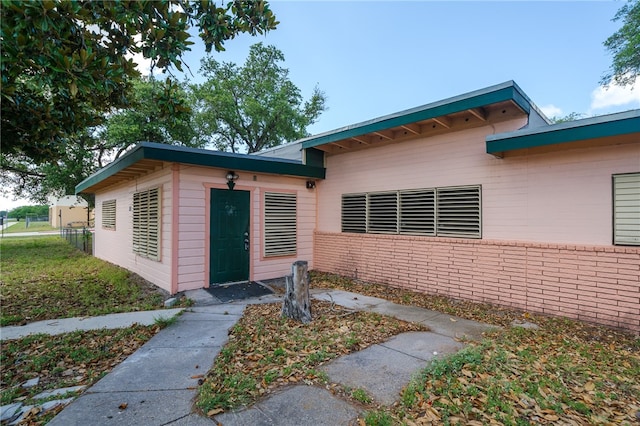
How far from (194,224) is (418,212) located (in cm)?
482

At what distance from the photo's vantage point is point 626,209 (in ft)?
14.6

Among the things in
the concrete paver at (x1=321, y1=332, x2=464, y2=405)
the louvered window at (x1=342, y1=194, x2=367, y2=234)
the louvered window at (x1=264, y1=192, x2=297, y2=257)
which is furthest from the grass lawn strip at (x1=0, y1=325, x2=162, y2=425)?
the louvered window at (x1=342, y1=194, x2=367, y2=234)

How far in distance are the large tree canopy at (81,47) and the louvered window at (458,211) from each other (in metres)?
4.48

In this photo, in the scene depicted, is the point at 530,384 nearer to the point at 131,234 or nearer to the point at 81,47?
the point at 81,47

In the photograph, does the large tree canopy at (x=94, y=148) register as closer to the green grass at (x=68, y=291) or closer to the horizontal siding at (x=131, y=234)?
the horizontal siding at (x=131, y=234)

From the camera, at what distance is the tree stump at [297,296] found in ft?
15.5

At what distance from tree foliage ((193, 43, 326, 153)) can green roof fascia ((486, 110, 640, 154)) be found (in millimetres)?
18642

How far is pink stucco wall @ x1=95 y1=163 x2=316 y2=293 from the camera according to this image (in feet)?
20.7

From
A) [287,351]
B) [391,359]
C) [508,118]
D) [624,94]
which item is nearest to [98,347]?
[287,351]

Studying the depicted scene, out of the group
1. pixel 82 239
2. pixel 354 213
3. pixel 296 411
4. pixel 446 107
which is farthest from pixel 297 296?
pixel 82 239

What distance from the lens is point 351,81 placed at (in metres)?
16.1

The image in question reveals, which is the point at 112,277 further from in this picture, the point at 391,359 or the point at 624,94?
the point at 624,94

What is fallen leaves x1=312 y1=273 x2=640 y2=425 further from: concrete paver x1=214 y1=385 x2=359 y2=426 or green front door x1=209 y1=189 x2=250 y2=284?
green front door x1=209 y1=189 x2=250 y2=284

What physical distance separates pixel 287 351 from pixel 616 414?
2.92 m
